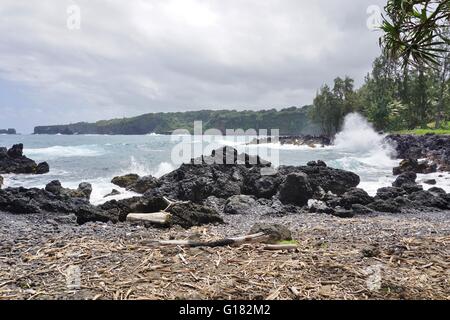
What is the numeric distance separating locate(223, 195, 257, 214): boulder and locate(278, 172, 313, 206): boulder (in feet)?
4.35

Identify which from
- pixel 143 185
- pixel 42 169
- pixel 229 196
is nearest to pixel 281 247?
pixel 229 196

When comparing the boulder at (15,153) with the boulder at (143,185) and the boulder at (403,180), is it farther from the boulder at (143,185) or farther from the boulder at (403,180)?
the boulder at (403,180)

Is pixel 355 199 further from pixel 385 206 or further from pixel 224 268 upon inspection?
pixel 224 268

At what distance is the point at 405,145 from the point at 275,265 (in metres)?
37.9

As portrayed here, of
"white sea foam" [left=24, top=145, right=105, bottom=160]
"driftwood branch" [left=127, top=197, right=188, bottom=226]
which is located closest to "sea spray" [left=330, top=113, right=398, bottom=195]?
"driftwood branch" [left=127, top=197, right=188, bottom=226]

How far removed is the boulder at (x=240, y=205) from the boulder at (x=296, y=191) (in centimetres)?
133

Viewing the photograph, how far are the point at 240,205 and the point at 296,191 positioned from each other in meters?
2.45

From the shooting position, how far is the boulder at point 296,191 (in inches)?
509

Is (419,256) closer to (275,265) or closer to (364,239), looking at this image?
(364,239)

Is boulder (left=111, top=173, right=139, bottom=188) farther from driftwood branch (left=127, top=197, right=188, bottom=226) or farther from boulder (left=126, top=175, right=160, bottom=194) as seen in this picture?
driftwood branch (left=127, top=197, right=188, bottom=226)

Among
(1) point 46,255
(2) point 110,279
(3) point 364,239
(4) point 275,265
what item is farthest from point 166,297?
(3) point 364,239

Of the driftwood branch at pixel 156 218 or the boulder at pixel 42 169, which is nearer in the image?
the driftwood branch at pixel 156 218

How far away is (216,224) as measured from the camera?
798 cm

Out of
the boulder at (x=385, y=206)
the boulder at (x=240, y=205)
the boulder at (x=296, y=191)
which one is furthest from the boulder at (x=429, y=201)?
the boulder at (x=240, y=205)
